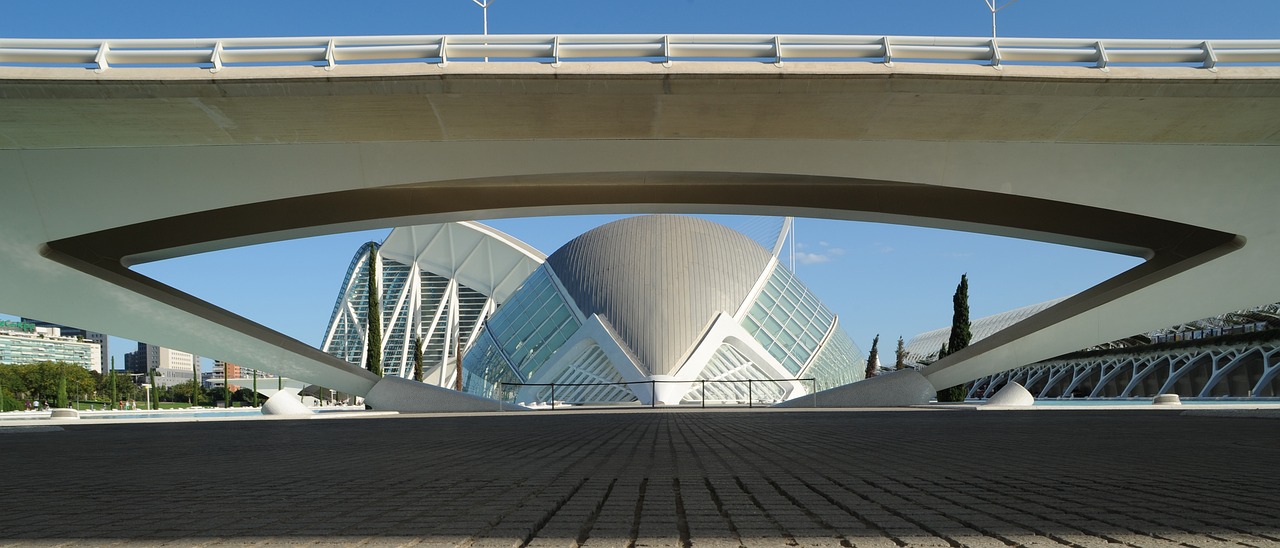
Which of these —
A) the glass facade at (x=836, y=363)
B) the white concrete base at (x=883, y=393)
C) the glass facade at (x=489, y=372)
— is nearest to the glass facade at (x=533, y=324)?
the glass facade at (x=489, y=372)

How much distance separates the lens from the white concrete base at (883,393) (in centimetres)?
2620

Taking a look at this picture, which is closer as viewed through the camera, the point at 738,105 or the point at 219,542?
the point at 219,542

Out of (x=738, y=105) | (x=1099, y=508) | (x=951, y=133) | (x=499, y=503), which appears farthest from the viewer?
Answer: (x=951, y=133)

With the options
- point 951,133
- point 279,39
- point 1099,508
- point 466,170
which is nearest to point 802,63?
point 951,133

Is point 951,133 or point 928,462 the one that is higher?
point 951,133

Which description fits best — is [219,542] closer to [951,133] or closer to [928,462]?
[928,462]

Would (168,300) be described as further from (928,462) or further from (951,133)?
(928,462)

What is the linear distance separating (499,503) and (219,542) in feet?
4.47

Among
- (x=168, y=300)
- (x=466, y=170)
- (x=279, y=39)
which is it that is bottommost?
(x=168, y=300)

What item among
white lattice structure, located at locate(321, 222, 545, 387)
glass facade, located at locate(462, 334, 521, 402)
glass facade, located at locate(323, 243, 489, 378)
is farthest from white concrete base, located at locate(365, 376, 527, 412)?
glass facade, located at locate(323, 243, 489, 378)

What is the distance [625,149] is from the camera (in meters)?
16.2

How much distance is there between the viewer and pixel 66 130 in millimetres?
14664

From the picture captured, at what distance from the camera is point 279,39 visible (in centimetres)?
1371

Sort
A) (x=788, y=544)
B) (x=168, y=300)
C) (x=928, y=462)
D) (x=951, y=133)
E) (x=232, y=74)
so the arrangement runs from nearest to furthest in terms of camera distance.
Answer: (x=788, y=544) < (x=928, y=462) < (x=232, y=74) < (x=951, y=133) < (x=168, y=300)
